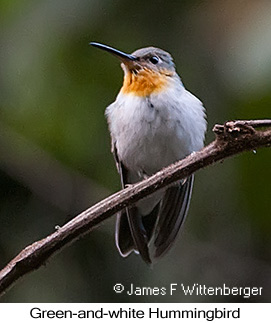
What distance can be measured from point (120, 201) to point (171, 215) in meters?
0.84

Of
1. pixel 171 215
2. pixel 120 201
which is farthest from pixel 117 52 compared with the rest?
pixel 120 201

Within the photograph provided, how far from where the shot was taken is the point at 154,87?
1.80m

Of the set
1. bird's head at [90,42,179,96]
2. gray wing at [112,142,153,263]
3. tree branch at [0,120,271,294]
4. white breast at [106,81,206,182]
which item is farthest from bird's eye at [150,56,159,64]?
tree branch at [0,120,271,294]

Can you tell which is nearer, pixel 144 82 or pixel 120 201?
pixel 120 201

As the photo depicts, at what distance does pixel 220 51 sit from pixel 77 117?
0.41m

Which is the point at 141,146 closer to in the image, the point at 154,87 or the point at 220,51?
the point at 154,87

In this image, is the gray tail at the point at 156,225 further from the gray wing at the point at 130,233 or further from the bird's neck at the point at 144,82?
the bird's neck at the point at 144,82

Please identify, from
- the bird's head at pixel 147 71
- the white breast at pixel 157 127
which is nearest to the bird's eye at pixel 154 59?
the bird's head at pixel 147 71

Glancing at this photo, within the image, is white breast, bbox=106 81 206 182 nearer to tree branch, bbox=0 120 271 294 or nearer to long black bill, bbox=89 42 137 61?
long black bill, bbox=89 42 137 61

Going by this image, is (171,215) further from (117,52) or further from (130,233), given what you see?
(117,52)

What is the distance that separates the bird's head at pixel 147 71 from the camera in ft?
5.88

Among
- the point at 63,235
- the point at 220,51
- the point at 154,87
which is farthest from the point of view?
the point at 154,87

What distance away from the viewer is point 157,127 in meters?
1.67
